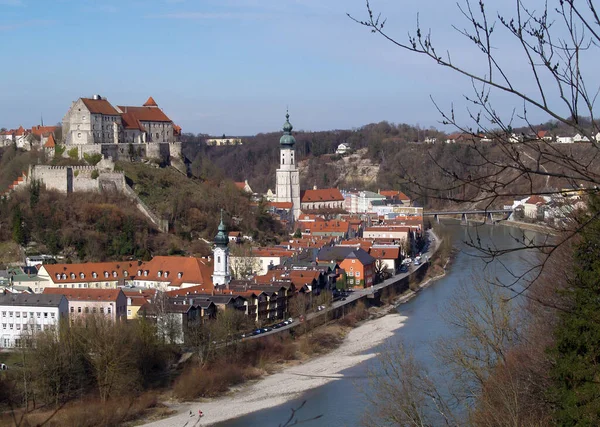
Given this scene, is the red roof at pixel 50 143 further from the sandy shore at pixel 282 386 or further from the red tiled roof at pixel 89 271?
the sandy shore at pixel 282 386

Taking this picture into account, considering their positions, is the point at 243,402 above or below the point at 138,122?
below

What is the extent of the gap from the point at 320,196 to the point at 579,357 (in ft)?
98.9

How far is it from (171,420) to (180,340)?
3.43m

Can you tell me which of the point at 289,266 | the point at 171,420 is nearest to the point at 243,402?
the point at 171,420

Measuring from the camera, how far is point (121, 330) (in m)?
12.3

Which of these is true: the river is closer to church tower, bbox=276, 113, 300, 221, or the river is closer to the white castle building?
the white castle building

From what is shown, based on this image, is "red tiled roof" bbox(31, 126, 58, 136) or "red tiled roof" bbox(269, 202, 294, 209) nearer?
"red tiled roof" bbox(31, 126, 58, 136)

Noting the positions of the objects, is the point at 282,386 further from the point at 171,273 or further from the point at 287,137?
the point at 287,137

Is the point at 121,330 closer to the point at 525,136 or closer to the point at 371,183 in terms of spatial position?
the point at 525,136

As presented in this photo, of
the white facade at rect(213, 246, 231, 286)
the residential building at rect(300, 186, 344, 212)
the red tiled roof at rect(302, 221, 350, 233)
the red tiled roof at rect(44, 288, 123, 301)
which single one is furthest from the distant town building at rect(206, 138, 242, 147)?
the red tiled roof at rect(44, 288, 123, 301)

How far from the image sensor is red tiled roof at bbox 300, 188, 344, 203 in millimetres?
35328

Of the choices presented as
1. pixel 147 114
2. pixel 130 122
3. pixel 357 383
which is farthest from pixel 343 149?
pixel 357 383

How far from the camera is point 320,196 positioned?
36.0 metres

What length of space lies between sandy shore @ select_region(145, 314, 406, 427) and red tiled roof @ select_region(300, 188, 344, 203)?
19.8 meters
